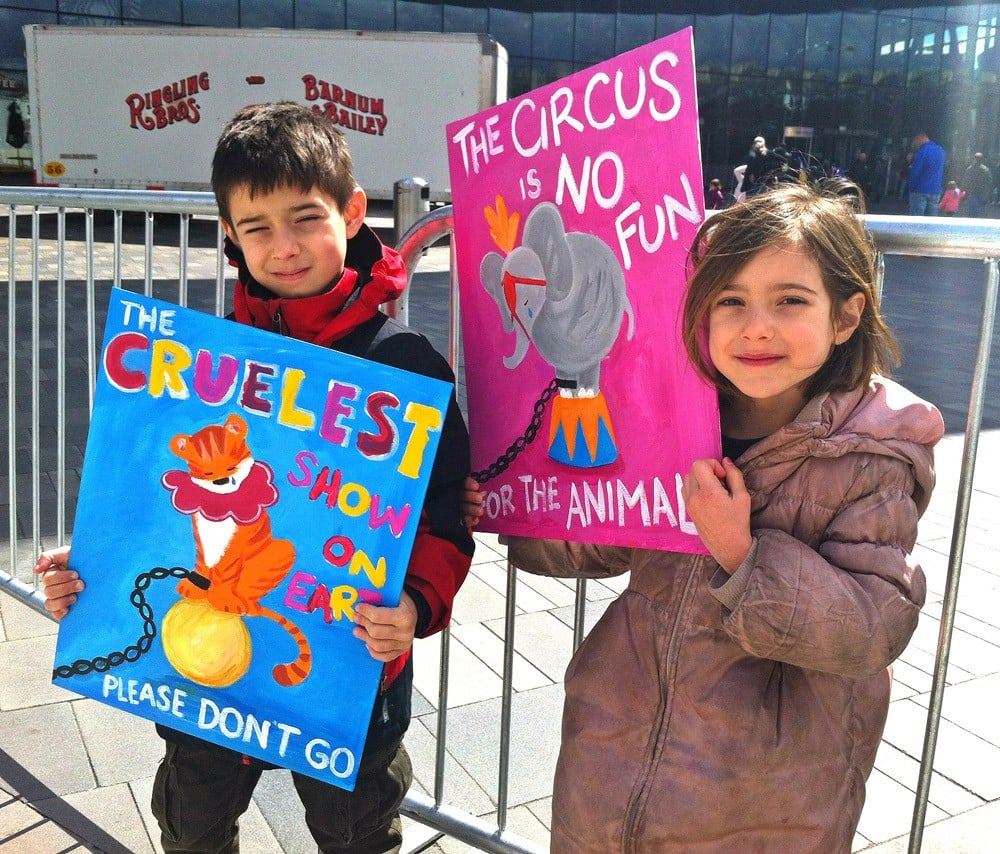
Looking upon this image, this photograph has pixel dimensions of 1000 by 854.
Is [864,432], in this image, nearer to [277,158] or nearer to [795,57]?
[277,158]

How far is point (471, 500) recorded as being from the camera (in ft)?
6.08

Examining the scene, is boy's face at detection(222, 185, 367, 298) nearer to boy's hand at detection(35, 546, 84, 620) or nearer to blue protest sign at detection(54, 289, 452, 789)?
blue protest sign at detection(54, 289, 452, 789)

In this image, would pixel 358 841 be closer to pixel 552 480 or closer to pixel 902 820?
pixel 552 480

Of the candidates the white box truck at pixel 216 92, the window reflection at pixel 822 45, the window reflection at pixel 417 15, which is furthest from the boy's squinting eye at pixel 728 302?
the window reflection at pixel 822 45

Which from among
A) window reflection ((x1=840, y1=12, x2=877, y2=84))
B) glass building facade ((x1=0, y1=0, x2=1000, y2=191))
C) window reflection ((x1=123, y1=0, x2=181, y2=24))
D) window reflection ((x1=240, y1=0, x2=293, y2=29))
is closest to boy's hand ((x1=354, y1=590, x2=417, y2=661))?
window reflection ((x1=123, y1=0, x2=181, y2=24))

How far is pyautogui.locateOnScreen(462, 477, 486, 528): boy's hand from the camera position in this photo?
6.08 feet

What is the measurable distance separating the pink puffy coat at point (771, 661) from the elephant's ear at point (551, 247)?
1.58 feet

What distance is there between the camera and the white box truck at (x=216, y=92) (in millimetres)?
16500

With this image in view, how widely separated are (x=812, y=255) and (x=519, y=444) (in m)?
0.66

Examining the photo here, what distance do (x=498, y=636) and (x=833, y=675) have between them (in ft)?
7.24

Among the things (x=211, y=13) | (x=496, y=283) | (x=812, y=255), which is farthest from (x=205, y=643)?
(x=211, y=13)

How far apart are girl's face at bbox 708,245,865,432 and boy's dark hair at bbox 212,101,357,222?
0.75 meters

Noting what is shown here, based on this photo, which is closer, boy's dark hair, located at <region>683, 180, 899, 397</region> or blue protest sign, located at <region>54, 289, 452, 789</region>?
boy's dark hair, located at <region>683, 180, 899, 397</region>

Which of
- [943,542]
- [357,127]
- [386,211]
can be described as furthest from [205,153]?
[943,542]
